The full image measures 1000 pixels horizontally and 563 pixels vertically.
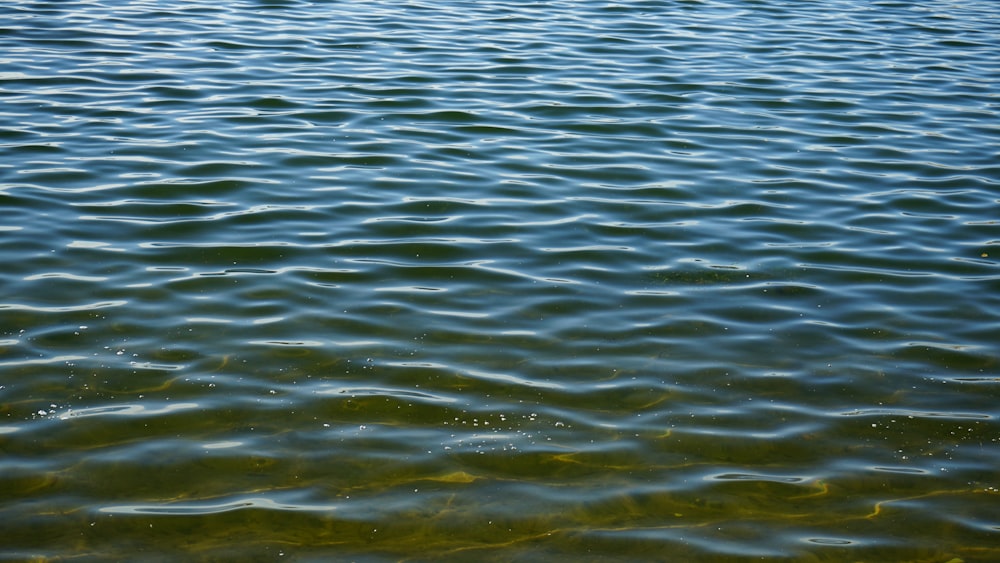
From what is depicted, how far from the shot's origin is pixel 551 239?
661 cm

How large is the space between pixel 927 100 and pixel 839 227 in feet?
12.0

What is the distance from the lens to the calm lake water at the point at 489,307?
4.12m

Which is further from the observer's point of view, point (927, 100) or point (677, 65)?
point (677, 65)

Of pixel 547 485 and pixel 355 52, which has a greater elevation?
pixel 355 52

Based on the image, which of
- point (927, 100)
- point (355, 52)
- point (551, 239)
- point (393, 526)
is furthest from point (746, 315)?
point (355, 52)

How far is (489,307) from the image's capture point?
5.75m

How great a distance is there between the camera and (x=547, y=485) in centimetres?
428

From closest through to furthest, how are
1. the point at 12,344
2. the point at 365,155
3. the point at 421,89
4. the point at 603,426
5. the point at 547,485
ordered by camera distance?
1. the point at 547,485
2. the point at 603,426
3. the point at 12,344
4. the point at 365,155
5. the point at 421,89

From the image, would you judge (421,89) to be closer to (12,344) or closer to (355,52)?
(355,52)

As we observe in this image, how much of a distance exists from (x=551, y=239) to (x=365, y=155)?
189cm

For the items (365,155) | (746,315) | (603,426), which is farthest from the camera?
(365,155)

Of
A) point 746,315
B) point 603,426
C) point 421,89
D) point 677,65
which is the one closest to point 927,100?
point 677,65

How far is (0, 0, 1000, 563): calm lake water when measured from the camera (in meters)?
4.12

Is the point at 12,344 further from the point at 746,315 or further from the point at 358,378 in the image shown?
the point at 746,315
